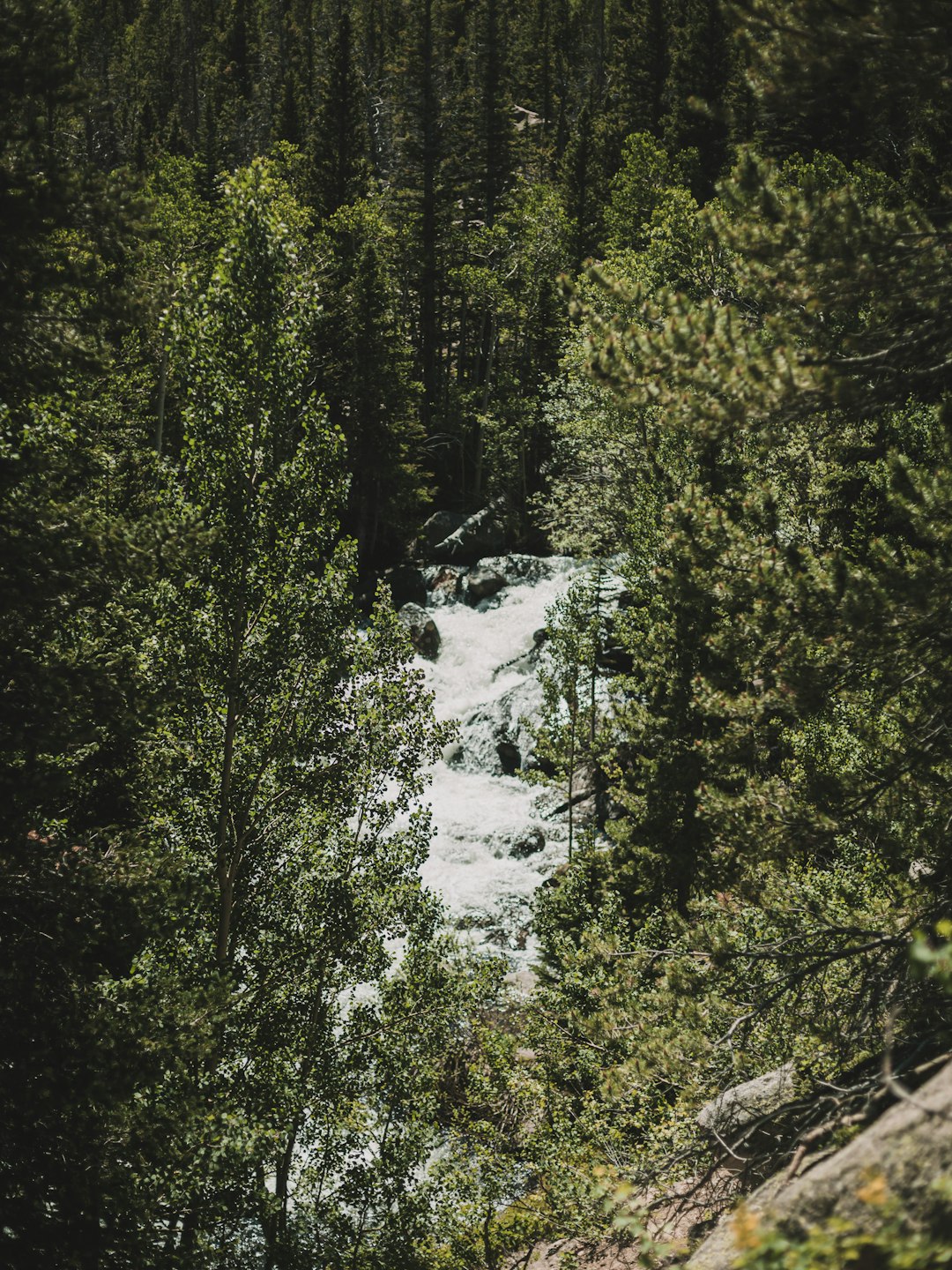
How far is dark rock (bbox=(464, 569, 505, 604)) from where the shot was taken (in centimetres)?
3067

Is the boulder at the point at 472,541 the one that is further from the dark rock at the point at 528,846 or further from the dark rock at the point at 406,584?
the dark rock at the point at 528,846

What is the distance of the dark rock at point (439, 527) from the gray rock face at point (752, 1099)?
88.2 ft

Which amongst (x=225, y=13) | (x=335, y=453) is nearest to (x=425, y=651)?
(x=335, y=453)

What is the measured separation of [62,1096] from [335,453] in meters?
6.28

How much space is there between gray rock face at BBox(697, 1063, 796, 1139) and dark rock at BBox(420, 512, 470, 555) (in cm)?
2689

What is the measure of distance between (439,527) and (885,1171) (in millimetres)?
32970

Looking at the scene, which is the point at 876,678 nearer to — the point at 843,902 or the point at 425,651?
the point at 843,902

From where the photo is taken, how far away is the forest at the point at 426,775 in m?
5.46

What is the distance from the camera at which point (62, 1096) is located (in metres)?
5.82

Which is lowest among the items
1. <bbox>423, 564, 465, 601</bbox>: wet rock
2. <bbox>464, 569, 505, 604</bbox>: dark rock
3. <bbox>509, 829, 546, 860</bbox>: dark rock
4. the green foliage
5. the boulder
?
the green foliage

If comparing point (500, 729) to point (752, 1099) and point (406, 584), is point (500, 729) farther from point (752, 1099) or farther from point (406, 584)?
point (752, 1099)

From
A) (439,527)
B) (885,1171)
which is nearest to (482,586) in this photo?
(439,527)

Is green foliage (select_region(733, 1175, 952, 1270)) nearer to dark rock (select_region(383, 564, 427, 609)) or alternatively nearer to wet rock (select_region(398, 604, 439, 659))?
wet rock (select_region(398, 604, 439, 659))

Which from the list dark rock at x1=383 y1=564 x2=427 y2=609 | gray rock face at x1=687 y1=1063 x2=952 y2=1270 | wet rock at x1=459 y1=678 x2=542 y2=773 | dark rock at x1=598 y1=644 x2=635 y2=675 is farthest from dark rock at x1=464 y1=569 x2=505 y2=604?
gray rock face at x1=687 y1=1063 x2=952 y2=1270
